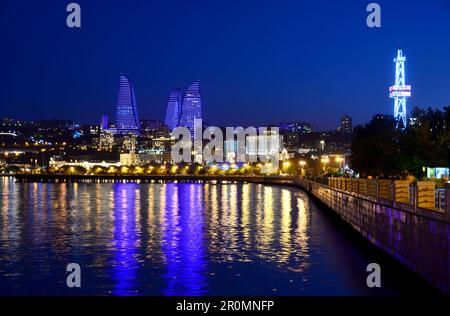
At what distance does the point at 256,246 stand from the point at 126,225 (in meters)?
10.5

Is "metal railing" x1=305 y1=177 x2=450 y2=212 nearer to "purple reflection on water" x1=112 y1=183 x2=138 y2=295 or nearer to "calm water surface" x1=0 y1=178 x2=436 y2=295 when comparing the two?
"calm water surface" x1=0 y1=178 x2=436 y2=295

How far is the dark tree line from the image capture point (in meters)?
43.3

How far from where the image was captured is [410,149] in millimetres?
45406

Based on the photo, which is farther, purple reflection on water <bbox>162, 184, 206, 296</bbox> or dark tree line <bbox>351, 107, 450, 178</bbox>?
dark tree line <bbox>351, 107, 450, 178</bbox>

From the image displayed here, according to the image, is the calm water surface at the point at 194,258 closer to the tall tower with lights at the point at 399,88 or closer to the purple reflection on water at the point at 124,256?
the purple reflection on water at the point at 124,256

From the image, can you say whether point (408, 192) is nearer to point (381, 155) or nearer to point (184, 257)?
point (184, 257)

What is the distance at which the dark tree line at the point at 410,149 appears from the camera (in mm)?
43281

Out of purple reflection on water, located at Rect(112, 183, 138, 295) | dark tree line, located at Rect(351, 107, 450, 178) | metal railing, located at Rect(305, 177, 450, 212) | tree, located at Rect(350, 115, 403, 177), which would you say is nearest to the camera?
metal railing, located at Rect(305, 177, 450, 212)

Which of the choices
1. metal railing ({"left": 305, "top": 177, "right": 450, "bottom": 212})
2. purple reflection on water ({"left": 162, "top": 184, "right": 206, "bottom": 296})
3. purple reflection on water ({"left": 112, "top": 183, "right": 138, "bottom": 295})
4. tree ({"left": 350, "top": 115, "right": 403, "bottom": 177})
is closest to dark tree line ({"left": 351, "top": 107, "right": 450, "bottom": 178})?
tree ({"left": 350, "top": 115, "right": 403, "bottom": 177})

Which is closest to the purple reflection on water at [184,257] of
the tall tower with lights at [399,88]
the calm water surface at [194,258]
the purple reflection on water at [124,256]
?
the calm water surface at [194,258]

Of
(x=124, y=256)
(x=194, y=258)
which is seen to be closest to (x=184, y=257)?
(x=194, y=258)

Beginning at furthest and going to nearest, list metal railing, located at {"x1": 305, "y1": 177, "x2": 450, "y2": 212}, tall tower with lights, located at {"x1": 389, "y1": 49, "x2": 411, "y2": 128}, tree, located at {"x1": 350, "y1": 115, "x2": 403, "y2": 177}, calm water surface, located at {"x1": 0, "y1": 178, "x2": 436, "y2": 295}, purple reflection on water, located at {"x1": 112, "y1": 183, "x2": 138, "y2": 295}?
tall tower with lights, located at {"x1": 389, "y1": 49, "x2": 411, "y2": 128}
tree, located at {"x1": 350, "y1": 115, "x2": 403, "y2": 177}
purple reflection on water, located at {"x1": 112, "y1": 183, "x2": 138, "y2": 295}
calm water surface, located at {"x1": 0, "y1": 178, "x2": 436, "y2": 295}
metal railing, located at {"x1": 305, "y1": 177, "x2": 450, "y2": 212}
